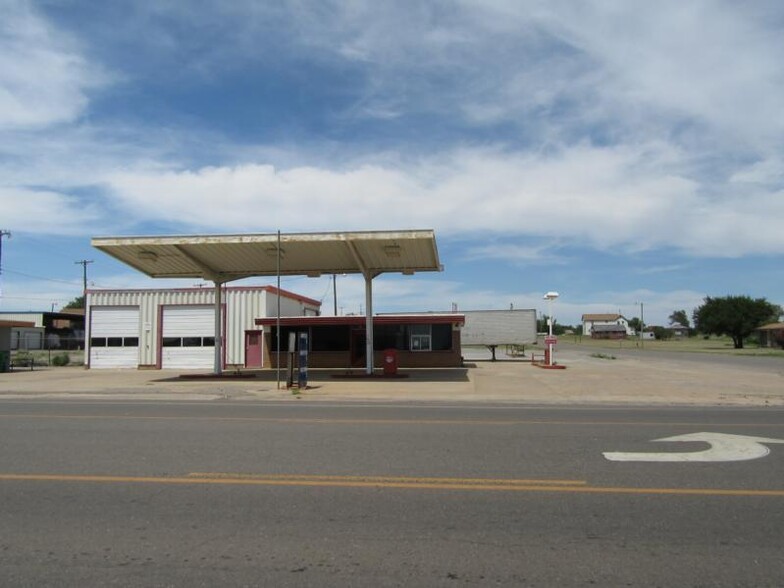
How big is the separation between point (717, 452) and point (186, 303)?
29291 mm

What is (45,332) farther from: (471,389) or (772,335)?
(772,335)

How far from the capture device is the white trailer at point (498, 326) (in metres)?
41.9

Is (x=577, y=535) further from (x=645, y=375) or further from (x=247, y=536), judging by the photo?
(x=645, y=375)

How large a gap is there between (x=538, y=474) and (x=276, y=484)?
2.71 meters

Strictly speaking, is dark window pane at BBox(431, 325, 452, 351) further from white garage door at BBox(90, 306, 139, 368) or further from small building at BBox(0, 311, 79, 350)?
small building at BBox(0, 311, 79, 350)

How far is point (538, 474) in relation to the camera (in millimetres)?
7035

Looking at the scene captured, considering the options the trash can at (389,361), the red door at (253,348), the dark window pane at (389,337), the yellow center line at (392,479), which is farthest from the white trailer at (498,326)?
the yellow center line at (392,479)

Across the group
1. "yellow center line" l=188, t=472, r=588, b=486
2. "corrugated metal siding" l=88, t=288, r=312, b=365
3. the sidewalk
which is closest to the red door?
"corrugated metal siding" l=88, t=288, r=312, b=365

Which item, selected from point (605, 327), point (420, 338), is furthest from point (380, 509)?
point (605, 327)

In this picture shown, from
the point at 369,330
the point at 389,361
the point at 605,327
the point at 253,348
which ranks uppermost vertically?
the point at 605,327

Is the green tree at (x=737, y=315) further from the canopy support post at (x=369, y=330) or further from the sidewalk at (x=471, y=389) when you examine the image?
the canopy support post at (x=369, y=330)

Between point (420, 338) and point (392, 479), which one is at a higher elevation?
point (420, 338)

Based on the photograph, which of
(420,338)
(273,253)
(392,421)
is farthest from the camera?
(420,338)

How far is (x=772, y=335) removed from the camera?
7781cm
